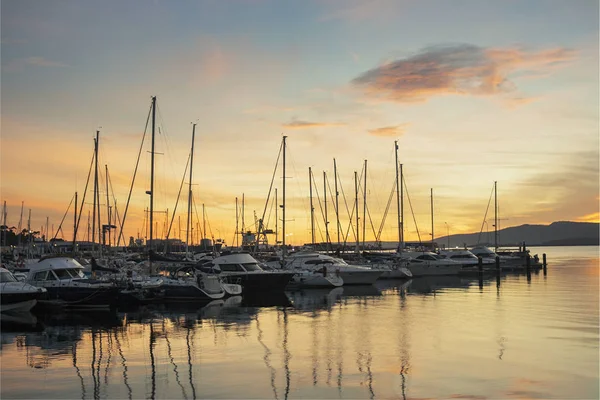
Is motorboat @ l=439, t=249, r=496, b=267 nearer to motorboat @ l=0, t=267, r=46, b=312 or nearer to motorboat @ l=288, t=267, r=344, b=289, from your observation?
motorboat @ l=288, t=267, r=344, b=289

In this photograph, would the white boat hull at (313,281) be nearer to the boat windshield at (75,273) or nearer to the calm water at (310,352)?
the calm water at (310,352)

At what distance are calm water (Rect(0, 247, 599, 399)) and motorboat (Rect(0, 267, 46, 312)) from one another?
101cm

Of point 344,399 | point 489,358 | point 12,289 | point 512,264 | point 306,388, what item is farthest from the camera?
point 512,264

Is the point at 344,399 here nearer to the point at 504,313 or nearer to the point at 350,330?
the point at 350,330

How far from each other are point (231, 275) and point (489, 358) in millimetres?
28522

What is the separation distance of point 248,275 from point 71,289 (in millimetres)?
14170

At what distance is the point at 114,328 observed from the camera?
30172 millimetres

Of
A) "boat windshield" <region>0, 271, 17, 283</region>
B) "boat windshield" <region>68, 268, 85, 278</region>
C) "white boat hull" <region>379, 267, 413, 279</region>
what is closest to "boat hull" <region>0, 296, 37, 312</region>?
"boat windshield" <region>0, 271, 17, 283</region>

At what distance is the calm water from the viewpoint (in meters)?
17.8

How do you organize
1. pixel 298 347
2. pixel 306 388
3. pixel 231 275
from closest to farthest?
pixel 306 388
pixel 298 347
pixel 231 275

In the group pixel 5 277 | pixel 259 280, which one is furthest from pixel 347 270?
pixel 5 277

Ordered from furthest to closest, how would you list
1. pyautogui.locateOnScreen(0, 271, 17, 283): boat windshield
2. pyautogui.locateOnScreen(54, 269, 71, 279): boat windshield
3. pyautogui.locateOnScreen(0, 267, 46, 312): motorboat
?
1. pyautogui.locateOnScreen(54, 269, 71, 279): boat windshield
2. pyautogui.locateOnScreen(0, 271, 17, 283): boat windshield
3. pyautogui.locateOnScreen(0, 267, 46, 312): motorboat

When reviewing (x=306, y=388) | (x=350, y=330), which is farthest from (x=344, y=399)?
(x=350, y=330)

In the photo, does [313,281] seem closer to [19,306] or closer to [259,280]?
[259,280]
